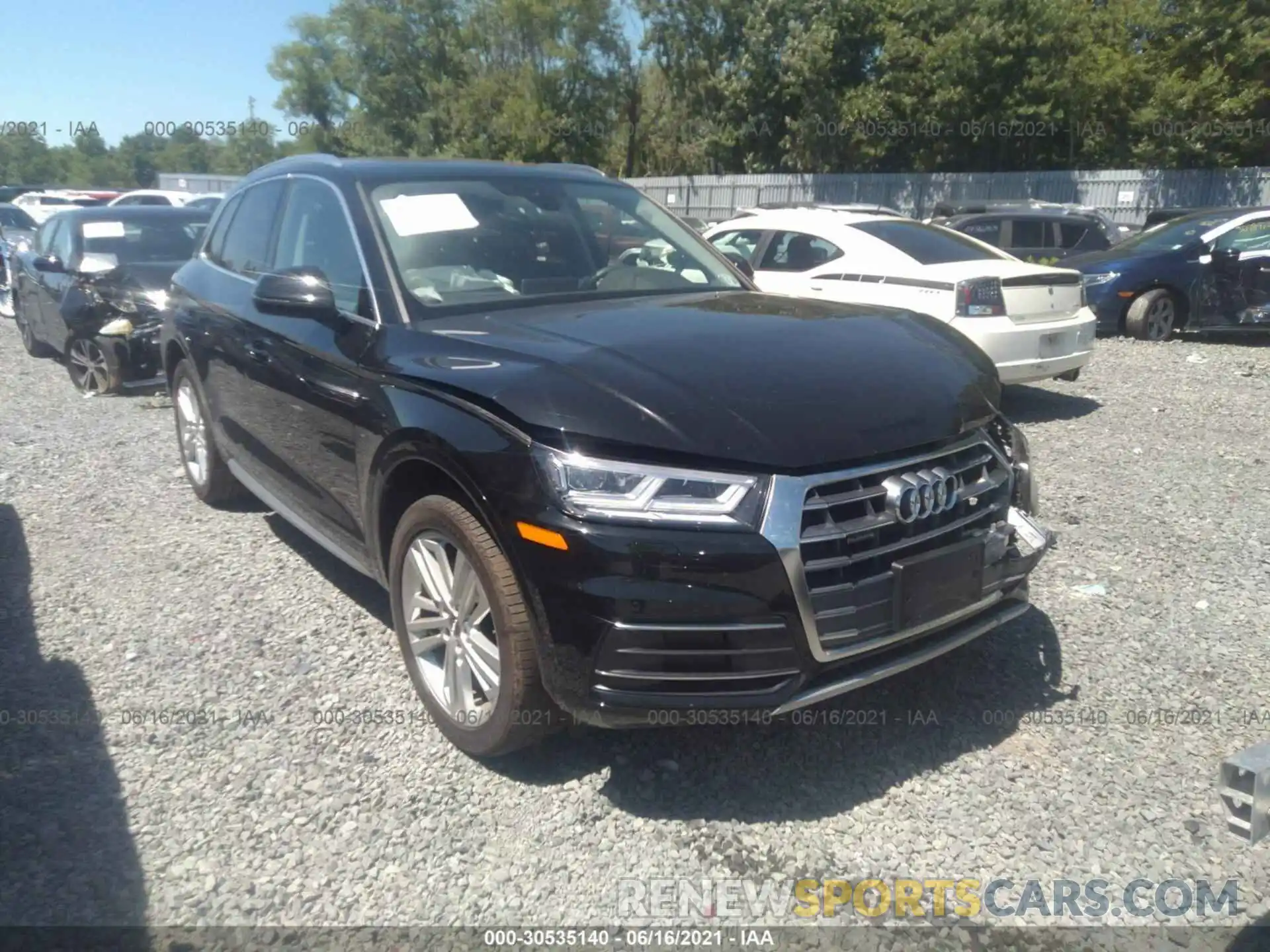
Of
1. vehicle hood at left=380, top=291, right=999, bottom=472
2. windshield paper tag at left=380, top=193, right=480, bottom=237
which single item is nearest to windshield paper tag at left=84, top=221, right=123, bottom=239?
windshield paper tag at left=380, top=193, right=480, bottom=237

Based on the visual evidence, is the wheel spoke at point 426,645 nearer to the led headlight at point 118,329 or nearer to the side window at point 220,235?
the side window at point 220,235

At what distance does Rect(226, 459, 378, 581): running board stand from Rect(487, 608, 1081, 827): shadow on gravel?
107 centimetres

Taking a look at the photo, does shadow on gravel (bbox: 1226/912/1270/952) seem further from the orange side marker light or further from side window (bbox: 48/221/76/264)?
side window (bbox: 48/221/76/264)

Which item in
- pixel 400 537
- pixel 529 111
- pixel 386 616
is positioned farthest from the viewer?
pixel 529 111

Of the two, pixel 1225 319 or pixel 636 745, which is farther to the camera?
pixel 1225 319

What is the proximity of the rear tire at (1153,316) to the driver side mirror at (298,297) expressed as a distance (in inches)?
395

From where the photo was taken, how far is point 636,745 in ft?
11.7

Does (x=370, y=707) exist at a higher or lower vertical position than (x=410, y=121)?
lower

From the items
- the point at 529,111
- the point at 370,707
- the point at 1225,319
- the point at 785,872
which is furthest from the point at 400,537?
→ the point at 529,111

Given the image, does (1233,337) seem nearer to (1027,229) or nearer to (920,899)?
(1027,229)

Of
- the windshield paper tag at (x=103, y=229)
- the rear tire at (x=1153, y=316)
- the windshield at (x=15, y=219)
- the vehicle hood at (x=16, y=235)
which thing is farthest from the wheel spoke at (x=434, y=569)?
the windshield at (x=15, y=219)

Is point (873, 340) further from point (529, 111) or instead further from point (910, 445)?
point (529, 111)

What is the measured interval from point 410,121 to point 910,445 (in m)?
47.8

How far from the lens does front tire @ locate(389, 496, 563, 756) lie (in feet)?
Answer: 10.0
